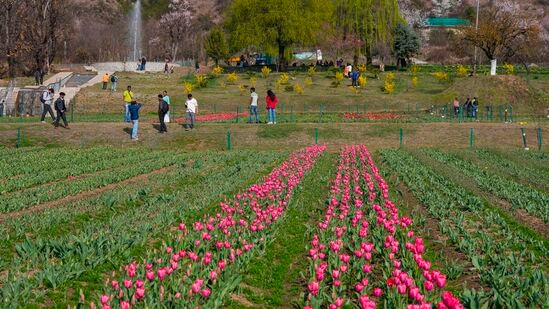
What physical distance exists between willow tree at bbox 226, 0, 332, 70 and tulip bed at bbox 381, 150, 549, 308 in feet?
189

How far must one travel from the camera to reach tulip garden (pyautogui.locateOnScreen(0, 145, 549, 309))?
6.51 m

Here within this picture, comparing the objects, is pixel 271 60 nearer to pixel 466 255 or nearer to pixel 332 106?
pixel 332 106

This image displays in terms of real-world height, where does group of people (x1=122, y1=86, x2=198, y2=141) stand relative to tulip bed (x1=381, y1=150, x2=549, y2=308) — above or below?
above

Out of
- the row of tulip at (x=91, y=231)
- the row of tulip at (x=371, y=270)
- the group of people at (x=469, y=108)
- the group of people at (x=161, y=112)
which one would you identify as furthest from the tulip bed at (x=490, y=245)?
the group of people at (x=469, y=108)

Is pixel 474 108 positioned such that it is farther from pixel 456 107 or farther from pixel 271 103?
pixel 271 103

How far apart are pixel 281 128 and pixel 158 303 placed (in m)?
24.5

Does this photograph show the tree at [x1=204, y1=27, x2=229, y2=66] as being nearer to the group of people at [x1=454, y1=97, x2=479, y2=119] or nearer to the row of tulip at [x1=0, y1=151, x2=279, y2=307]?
the group of people at [x1=454, y1=97, x2=479, y2=119]

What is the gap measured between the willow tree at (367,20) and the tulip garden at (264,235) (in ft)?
193

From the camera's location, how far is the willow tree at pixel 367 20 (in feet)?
249

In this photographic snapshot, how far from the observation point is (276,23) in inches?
2832

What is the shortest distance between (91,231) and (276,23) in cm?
6527

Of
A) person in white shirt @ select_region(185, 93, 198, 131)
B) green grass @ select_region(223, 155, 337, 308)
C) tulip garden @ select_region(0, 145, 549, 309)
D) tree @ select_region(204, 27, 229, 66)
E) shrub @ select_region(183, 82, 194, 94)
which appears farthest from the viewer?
tree @ select_region(204, 27, 229, 66)

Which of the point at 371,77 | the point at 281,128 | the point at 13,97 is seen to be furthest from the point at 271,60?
the point at 281,128

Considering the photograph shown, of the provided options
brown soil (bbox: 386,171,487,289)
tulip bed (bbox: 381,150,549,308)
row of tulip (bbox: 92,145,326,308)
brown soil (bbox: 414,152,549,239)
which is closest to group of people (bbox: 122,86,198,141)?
brown soil (bbox: 414,152,549,239)
